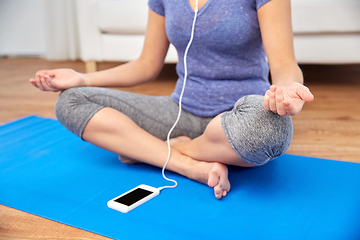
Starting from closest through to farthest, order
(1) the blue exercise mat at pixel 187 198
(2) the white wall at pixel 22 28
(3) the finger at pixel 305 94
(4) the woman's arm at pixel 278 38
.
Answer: (3) the finger at pixel 305 94 < (1) the blue exercise mat at pixel 187 198 < (4) the woman's arm at pixel 278 38 < (2) the white wall at pixel 22 28

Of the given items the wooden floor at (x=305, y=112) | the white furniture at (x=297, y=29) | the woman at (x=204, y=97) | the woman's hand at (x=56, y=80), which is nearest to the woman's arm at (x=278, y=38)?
the woman at (x=204, y=97)

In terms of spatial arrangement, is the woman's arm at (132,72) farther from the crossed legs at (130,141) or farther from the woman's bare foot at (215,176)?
the woman's bare foot at (215,176)

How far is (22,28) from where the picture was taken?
3.50 m

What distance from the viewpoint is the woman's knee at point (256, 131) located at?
27.9 inches

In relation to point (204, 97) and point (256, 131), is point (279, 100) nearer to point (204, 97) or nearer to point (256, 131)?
point (256, 131)

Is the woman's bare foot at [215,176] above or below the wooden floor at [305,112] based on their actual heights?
above

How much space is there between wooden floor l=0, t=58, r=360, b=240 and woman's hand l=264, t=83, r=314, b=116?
1.35ft

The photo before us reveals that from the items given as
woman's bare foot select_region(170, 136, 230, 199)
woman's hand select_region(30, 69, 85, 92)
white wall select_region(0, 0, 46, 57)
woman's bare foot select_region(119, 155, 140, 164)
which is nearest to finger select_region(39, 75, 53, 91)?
woman's hand select_region(30, 69, 85, 92)

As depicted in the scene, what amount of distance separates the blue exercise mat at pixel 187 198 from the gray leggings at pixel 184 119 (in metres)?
0.11

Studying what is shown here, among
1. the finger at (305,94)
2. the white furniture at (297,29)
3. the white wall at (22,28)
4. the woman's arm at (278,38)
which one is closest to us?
the finger at (305,94)

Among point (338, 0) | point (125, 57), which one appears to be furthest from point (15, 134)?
point (338, 0)

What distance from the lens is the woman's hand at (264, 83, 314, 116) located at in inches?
21.7

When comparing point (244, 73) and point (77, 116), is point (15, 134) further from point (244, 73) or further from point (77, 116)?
point (244, 73)

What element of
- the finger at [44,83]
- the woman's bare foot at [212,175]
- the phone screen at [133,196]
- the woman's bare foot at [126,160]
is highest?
the finger at [44,83]
